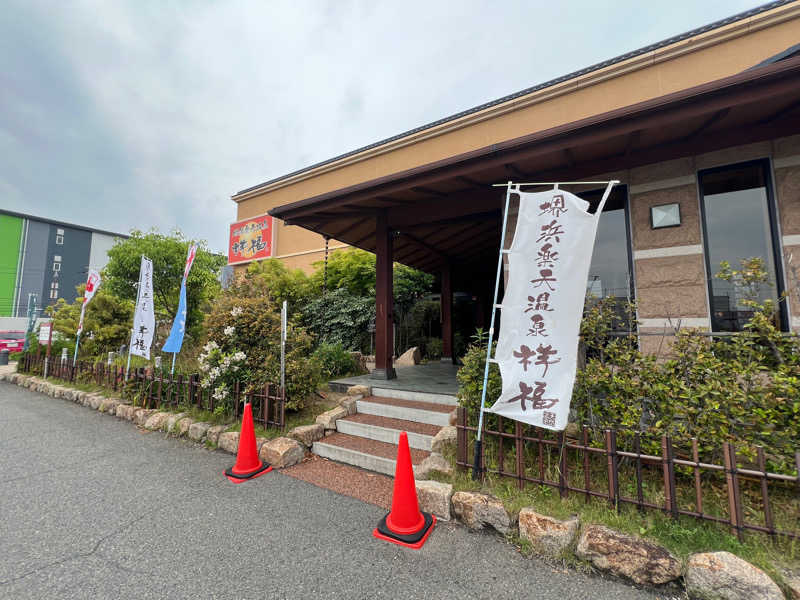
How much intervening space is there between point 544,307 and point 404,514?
6.42ft

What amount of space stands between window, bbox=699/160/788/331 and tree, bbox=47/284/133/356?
1274 centimetres

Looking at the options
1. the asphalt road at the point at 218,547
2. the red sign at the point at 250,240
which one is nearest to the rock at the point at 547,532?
the asphalt road at the point at 218,547

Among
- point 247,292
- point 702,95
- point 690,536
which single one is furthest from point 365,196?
point 690,536

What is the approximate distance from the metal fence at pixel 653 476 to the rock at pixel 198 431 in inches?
138

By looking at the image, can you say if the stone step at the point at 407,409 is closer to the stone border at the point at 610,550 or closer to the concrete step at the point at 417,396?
the concrete step at the point at 417,396

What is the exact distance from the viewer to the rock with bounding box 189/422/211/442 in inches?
174

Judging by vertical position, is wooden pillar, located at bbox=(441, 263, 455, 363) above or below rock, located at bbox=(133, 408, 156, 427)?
above

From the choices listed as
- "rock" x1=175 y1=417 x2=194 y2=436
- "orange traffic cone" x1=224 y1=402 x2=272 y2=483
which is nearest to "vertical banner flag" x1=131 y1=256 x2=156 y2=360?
"rock" x1=175 y1=417 x2=194 y2=436

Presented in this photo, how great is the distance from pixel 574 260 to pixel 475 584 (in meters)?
2.32

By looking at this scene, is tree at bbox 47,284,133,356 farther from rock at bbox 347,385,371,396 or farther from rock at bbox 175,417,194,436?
rock at bbox 347,385,371,396

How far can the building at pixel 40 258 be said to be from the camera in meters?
30.1

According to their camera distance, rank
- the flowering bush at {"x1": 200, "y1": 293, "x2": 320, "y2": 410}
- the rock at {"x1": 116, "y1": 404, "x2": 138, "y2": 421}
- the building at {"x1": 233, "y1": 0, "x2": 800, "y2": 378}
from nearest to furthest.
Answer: the building at {"x1": 233, "y1": 0, "x2": 800, "y2": 378}, the flowering bush at {"x1": 200, "y1": 293, "x2": 320, "y2": 410}, the rock at {"x1": 116, "y1": 404, "x2": 138, "y2": 421}

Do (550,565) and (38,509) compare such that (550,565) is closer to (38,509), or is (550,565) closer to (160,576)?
(160,576)

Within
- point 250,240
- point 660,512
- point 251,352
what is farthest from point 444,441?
point 250,240
